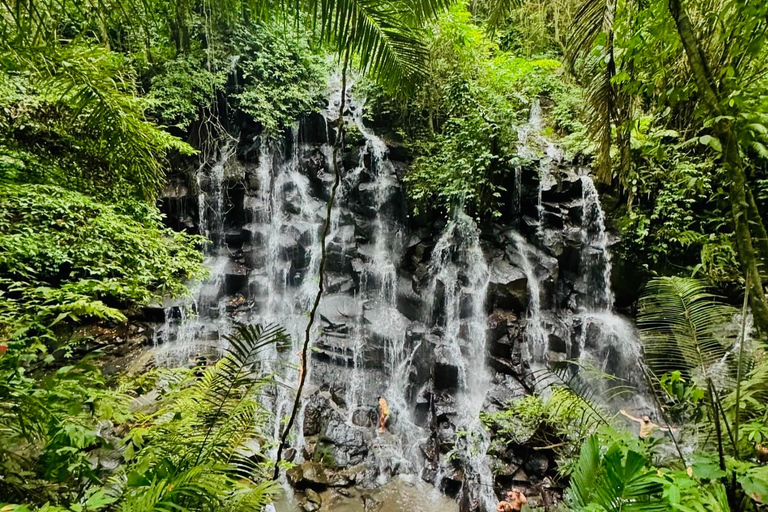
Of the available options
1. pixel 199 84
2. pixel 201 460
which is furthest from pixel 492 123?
pixel 201 460

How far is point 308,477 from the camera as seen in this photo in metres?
5.24

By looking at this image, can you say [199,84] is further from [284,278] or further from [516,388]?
[516,388]

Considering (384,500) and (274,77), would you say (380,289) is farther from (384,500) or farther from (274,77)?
(274,77)

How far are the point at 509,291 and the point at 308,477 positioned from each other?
15.5ft

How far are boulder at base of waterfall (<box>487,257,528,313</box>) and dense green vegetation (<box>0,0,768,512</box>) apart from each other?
1.95 m

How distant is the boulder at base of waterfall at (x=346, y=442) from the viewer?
556 centimetres

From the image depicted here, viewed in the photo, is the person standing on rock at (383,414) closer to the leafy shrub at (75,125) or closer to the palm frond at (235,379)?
the palm frond at (235,379)

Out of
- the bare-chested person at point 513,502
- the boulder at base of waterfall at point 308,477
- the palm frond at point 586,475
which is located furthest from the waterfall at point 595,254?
the palm frond at point 586,475

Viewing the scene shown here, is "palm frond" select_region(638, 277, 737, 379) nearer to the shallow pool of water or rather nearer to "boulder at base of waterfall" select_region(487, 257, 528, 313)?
the shallow pool of water

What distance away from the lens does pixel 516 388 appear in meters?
6.17

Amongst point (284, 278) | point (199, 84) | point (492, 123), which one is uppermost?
point (199, 84)

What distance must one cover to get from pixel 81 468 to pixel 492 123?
769 centimetres

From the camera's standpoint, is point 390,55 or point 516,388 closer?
point 390,55

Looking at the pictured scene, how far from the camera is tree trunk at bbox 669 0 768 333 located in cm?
186
